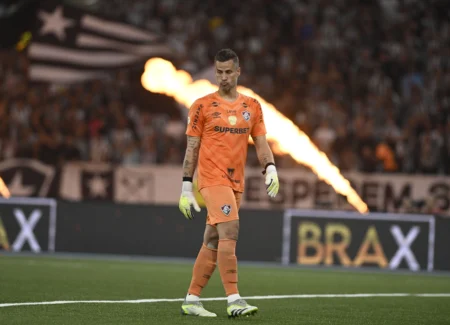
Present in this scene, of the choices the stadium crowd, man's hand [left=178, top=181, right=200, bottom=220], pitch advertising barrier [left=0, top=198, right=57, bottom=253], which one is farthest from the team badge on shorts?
the stadium crowd

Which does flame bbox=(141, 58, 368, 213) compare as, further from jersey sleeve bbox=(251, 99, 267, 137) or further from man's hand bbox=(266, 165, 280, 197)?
man's hand bbox=(266, 165, 280, 197)

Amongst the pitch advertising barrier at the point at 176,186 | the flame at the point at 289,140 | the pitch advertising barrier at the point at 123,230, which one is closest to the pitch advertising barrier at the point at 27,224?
the pitch advertising barrier at the point at 123,230

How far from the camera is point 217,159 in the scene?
9758mm

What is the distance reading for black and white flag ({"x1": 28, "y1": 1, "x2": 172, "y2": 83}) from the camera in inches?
910

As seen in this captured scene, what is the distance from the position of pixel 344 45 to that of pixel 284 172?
5283 mm

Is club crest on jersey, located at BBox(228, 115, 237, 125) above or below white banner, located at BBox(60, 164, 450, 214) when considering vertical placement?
above

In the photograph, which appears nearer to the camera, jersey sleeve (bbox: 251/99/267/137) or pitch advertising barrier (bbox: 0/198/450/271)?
jersey sleeve (bbox: 251/99/267/137)

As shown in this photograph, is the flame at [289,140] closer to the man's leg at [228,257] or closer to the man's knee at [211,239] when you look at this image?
the man's knee at [211,239]

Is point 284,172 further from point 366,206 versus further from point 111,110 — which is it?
point 111,110

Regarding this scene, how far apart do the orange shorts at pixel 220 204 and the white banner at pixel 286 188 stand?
13101mm

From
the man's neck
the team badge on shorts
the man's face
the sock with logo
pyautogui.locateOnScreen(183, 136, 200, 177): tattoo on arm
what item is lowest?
the sock with logo

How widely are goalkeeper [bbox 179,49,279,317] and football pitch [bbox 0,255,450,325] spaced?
57 cm

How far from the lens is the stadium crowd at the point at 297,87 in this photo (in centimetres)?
2298

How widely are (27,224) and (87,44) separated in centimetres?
492
